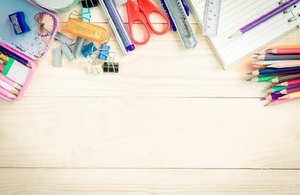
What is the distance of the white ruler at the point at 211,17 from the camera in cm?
89

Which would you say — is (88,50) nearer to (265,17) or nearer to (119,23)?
(119,23)

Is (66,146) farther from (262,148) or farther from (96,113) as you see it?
(262,148)

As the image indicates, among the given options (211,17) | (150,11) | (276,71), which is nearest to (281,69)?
(276,71)

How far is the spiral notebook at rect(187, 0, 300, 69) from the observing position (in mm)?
898

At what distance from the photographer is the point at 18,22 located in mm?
883

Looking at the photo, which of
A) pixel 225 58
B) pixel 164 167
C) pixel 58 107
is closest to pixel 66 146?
pixel 58 107

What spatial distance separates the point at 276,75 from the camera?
888 mm

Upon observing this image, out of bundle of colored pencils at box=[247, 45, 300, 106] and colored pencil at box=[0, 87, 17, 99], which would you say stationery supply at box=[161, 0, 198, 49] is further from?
colored pencil at box=[0, 87, 17, 99]

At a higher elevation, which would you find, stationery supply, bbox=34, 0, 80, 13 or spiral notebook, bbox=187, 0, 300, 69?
stationery supply, bbox=34, 0, 80, 13

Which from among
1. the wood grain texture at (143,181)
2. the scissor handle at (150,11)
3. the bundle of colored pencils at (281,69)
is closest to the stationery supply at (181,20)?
the scissor handle at (150,11)

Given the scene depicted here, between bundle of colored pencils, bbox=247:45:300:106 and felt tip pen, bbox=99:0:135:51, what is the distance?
228 mm

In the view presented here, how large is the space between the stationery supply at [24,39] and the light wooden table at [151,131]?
0.09 feet

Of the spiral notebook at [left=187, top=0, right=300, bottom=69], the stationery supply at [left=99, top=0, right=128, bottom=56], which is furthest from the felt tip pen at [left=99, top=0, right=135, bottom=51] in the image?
the spiral notebook at [left=187, top=0, right=300, bottom=69]

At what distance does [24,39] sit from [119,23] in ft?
0.58
